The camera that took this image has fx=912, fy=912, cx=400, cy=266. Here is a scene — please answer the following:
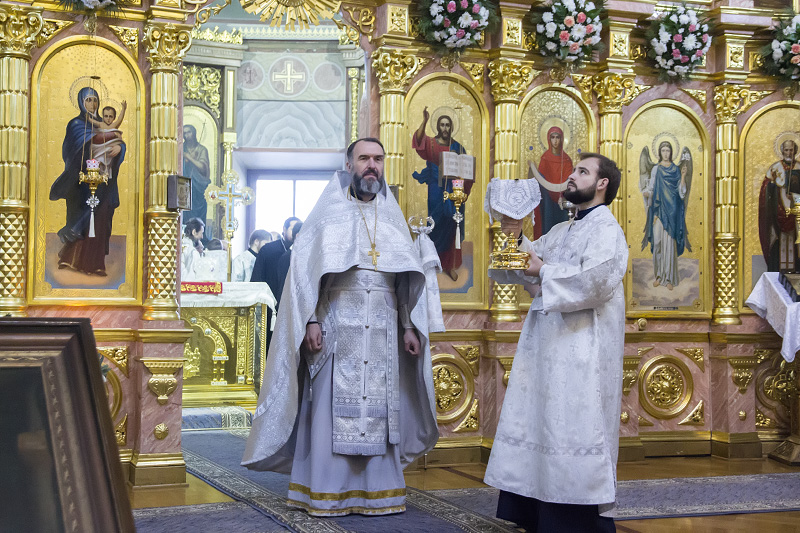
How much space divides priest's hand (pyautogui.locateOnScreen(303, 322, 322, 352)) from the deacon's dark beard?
1.71 metres

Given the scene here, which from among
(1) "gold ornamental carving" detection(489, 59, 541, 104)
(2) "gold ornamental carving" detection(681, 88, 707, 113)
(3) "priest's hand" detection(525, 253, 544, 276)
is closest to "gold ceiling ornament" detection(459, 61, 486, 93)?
(1) "gold ornamental carving" detection(489, 59, 541, 104)

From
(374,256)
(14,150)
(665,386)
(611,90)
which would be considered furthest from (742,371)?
(14,150)

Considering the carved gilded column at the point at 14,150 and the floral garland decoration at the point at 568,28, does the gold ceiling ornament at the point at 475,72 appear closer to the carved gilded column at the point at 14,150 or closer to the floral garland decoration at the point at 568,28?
the floral garland decoration at the point at 568,28

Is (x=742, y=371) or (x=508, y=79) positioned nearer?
(x=508, y=79)

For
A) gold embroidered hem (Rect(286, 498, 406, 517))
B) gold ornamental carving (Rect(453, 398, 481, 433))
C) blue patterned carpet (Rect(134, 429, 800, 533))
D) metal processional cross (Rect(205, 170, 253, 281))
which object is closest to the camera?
blue patterned carpet (Rect(134, 429, 800, 533))

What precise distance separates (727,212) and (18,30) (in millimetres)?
6102

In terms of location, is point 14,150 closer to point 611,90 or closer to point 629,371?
point 611,90

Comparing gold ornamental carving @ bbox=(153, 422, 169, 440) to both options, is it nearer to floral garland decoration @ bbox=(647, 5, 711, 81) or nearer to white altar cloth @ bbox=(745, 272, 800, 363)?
white altar cloth @ bbox=(745, 272, 800, 363)

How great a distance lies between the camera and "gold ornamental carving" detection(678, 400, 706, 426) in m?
8.34

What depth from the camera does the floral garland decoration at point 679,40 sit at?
317 inches

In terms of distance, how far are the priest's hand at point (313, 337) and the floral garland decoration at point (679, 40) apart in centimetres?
443

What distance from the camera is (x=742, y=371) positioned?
8250mm

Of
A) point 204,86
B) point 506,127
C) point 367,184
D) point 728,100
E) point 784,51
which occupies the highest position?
point 204,86

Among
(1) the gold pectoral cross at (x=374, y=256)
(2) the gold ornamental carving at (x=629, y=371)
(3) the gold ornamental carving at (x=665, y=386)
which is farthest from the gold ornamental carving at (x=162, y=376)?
(3) the gold ornamental carving at (x=665, y=386)
